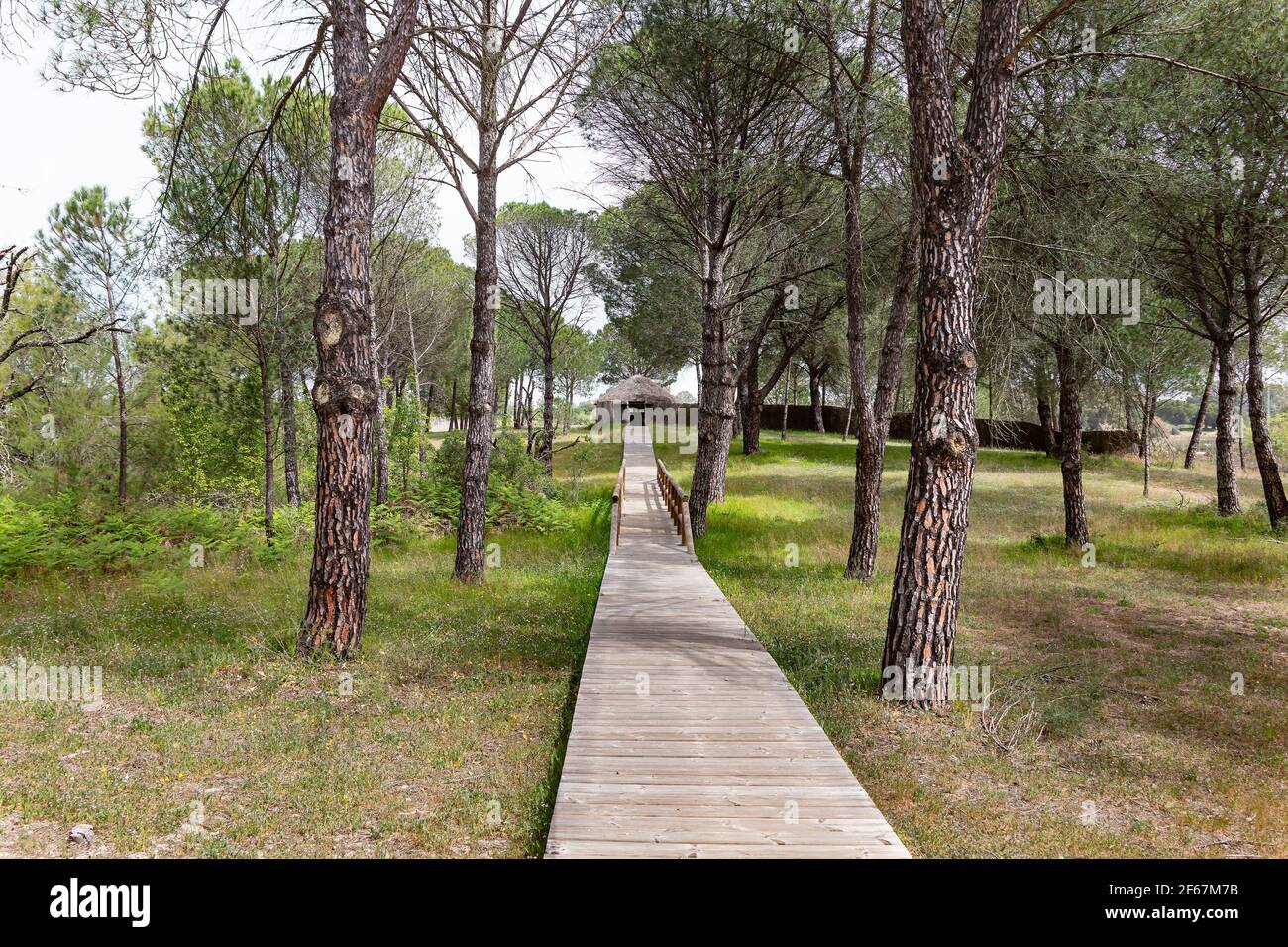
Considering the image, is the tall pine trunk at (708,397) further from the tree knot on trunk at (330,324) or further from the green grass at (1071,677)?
the tree knot on trunk at (330,324)

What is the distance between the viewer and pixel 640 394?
45312 mm

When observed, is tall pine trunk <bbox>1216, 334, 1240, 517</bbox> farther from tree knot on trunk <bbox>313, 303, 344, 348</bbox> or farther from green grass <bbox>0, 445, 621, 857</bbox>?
tree knot on trunk <bbox>313, 303, 344, 348</bbox>

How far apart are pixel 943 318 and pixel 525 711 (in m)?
4.81

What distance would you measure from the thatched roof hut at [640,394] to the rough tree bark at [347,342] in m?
38.6

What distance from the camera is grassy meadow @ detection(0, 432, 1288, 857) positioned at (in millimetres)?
3977

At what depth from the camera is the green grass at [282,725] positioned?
12.7 ft

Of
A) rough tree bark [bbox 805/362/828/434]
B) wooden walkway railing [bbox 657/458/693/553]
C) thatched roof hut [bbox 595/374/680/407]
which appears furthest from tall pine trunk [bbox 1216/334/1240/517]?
thatched roof hut [bbox 595/374/680/407]

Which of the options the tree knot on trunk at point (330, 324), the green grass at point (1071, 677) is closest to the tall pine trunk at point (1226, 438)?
the green grass at point (1071, 677)

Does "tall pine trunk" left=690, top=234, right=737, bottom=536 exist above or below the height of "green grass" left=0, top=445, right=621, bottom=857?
above

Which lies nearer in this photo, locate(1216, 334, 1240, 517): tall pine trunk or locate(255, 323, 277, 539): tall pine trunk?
locate(255, 323, 277, 539): tall pine trunk

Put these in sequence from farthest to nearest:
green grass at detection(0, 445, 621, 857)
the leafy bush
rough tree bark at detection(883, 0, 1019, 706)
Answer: the leafy bush
rough tree bark at detection(883, 0, 1019, 706)
green grass at detection(0, 445, 621, 857)

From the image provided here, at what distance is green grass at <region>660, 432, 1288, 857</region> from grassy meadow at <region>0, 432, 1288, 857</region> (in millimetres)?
29

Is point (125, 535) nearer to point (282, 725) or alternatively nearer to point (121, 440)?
point (121, 440)

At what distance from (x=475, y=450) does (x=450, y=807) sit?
6.49m
